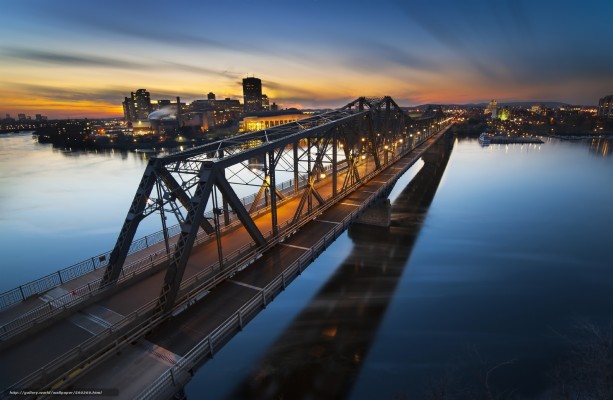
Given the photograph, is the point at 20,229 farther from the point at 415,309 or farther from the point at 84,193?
the point at 415,309

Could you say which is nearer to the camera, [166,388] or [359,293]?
[166,388]

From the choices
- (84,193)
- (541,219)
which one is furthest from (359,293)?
(84,193)

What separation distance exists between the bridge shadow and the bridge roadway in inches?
313

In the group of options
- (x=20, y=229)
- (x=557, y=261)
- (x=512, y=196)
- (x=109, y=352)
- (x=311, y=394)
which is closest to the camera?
(x=109, y=352)

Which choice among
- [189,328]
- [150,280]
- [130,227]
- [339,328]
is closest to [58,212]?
[150,280]

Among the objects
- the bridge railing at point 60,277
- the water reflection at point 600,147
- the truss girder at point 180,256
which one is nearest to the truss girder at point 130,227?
the bridge railing at point 60,277

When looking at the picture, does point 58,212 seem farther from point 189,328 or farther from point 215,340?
point 215,340

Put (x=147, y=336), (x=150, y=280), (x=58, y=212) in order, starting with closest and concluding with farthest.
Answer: (x=147, y=336)
(x=150, y=280)
(x=58, y=212)

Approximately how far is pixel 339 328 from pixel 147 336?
16057 mm

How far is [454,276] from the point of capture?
33.9 metres

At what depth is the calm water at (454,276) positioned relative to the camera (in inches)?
862

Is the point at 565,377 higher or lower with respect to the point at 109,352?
lower

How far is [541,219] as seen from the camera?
1967 inches

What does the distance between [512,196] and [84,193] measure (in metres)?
93.8
